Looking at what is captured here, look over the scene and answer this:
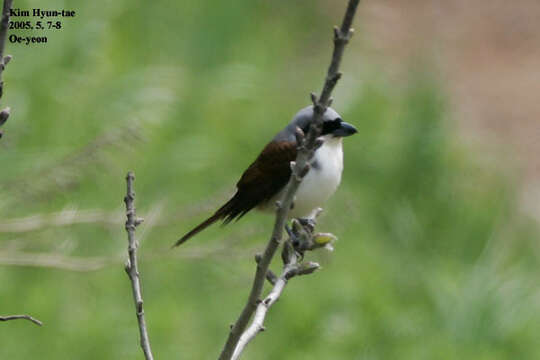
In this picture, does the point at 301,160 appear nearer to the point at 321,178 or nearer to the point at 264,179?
the point at 321,178

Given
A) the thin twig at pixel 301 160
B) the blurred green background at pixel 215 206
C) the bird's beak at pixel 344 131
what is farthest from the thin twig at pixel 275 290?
the blurred green background at pixel 215 206

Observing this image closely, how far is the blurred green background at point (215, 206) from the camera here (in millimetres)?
4418

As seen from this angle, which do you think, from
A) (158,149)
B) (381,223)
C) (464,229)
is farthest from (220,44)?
(464,229)

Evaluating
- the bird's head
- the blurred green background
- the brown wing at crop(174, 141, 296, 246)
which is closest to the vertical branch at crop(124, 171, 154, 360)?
the bird's head

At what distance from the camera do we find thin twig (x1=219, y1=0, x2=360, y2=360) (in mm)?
1408

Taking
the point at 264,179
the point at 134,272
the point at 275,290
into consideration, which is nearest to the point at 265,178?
the point at 264,179

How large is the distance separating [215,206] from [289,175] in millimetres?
368

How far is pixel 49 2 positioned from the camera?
5523 millimetres

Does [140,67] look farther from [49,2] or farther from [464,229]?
[464,229]

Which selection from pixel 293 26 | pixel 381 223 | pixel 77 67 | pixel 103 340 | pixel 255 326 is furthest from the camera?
pixel 293 26

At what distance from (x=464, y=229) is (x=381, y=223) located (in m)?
0.54

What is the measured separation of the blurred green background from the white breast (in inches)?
18.7

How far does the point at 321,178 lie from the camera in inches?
122

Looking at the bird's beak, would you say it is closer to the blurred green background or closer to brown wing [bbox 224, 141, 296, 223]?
brown wing [bbox 224, 141, 296, 223]
